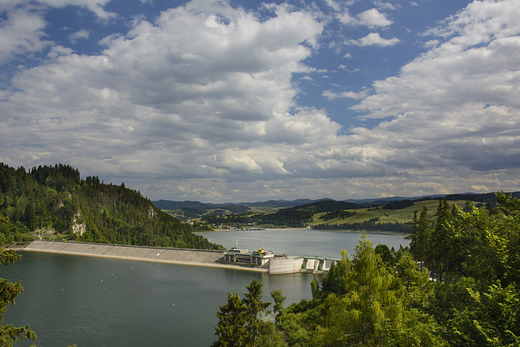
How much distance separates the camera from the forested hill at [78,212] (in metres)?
146

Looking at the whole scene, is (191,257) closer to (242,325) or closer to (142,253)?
(142,253)

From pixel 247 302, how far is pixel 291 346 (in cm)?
677

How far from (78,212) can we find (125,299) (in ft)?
366

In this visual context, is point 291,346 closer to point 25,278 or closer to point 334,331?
point 334,331

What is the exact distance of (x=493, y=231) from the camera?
491 inches

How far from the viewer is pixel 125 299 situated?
2368 inches

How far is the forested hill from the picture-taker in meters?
146

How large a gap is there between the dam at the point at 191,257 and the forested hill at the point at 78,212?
15.1m

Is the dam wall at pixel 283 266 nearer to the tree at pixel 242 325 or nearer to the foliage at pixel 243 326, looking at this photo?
the foliage at pixel 243 326

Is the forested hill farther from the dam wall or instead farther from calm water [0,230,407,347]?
the dam wall

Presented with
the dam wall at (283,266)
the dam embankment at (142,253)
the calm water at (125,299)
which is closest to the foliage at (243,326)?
the calm water at (125,299)

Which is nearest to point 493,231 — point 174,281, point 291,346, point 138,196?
point 291,346

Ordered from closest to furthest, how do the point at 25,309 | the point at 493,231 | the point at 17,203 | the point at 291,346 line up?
the point at 493,231
the point at 291,346
the point at 25,309
the point at 17,203

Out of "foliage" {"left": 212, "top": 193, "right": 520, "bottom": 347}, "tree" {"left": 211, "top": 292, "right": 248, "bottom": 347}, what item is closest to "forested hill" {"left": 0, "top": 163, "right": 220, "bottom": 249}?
Result: "tree" {"left": 211, "top": 292, "right": 248, "bottom": 347}
